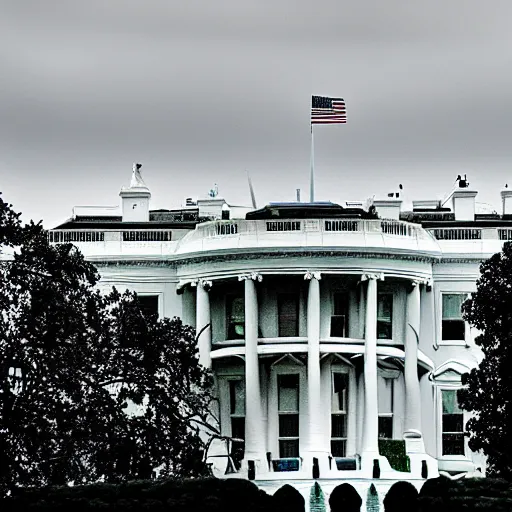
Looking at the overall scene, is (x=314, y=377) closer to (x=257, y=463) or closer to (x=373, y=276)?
(x=257, y=463)

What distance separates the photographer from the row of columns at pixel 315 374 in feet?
303

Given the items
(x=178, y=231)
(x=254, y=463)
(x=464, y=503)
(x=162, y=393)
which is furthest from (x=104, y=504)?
(x=178, y=231)

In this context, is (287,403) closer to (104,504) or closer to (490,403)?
(490,403)

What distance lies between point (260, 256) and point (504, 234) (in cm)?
1096

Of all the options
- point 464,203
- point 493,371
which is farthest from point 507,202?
point 493,371

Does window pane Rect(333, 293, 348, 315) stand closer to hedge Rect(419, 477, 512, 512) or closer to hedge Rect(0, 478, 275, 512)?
hedge Rect(419, 477, 512, 512)

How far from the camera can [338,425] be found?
94812 millimetres

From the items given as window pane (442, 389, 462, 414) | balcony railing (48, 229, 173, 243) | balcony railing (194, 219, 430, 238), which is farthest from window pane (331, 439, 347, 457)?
balcony railing (48, 229, 173, 243)

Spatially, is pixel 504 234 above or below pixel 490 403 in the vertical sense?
above

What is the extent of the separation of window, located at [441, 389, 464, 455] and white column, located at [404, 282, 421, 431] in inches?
95.4

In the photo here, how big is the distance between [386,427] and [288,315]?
18.3 feet

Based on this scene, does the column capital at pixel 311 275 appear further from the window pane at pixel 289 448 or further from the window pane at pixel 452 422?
the window pane at pixel 452 422

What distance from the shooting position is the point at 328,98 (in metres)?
97.3

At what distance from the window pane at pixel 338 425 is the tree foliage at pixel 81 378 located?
5.04 metres
